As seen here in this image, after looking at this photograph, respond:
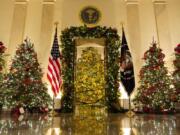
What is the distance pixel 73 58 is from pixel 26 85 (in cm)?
279

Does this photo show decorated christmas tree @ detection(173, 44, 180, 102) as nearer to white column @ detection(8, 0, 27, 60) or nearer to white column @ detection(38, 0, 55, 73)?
white column @ detection(38, 0, 55, 73)

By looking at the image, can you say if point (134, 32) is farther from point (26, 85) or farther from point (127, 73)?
point (26, 85)

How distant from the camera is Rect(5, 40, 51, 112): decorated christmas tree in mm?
9117

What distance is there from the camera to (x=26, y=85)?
928 cm

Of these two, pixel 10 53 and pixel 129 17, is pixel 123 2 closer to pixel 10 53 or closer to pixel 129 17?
pixel 129 17

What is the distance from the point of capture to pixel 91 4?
1195 centimetres

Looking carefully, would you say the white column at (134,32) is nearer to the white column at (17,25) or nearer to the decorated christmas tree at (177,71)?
the decorated christmas tree at (177,71)

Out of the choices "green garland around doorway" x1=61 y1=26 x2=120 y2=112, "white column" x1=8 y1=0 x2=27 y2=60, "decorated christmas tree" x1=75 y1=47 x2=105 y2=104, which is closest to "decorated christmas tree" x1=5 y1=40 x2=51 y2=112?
"green garland around doorway" x1=61 y1=26 x2=120 y2=112

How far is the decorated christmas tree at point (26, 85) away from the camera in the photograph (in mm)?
9117

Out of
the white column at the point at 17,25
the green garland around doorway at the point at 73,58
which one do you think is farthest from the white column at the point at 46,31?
the white column at the point at 17,25

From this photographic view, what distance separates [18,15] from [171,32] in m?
8.40

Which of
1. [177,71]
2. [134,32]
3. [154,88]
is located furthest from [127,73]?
[134,32]

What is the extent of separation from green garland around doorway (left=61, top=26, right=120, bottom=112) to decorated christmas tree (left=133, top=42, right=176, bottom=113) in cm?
124

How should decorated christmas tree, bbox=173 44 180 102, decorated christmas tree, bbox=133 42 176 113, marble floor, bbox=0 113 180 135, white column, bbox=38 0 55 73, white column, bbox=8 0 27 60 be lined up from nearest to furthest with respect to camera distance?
marble floor, bbox=0 113 180 135 < decorated christmas tree, bbox=133 42 176 113 < decorated christmas tree, bbox=173 44 180 102 < white column, bbox=38 0 55 73 < white column, bbox=8 0 27 60
